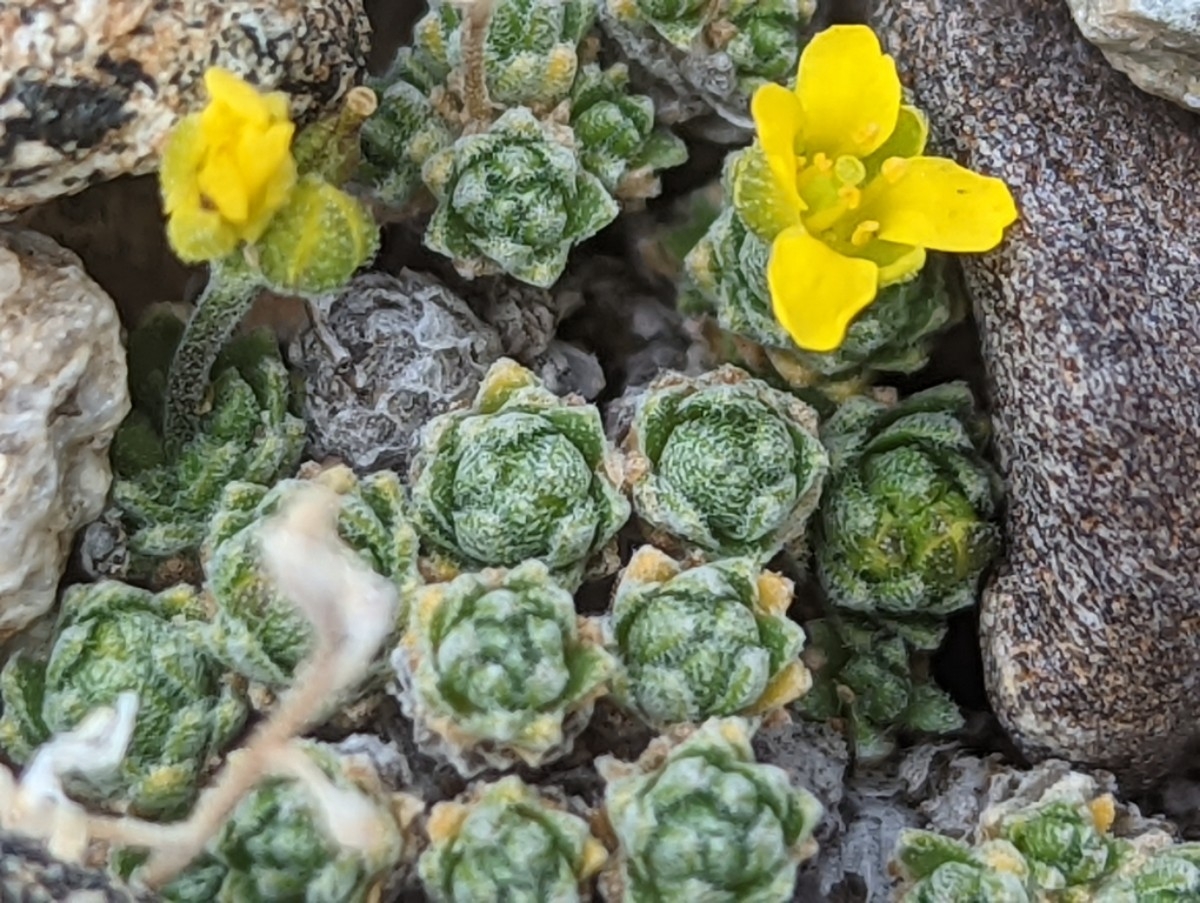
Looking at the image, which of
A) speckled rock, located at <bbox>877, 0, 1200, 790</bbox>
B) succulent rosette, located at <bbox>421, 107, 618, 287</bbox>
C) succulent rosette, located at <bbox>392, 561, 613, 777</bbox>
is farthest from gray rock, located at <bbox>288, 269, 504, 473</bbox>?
speckled rock, located at <bbox>877, 0, 1200, 790</bbox>

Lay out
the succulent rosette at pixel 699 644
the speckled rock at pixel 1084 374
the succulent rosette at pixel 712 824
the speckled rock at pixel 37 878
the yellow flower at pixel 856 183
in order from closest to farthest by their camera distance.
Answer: the speckled rock at pixel 37 878
the succulent rosette at pixel 712 824
the succulent rosette at pixel 699 644
the yellow flower at pixel 856 183
the speckled rock at pixel 1084 374

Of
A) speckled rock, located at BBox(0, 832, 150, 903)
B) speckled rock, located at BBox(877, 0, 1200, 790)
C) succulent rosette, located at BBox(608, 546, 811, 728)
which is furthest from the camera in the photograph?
speckled rock, located at BBox(877, 0, 1200, 790)

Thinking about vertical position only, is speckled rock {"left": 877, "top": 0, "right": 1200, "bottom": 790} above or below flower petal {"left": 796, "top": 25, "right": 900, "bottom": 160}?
below

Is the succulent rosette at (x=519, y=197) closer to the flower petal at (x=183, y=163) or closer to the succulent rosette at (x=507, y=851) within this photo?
the flower petal at (x=183, y=163)

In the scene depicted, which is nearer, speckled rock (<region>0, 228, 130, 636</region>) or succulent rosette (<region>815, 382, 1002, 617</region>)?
speckled rock (<region>0, 228, 130, 636</region>)

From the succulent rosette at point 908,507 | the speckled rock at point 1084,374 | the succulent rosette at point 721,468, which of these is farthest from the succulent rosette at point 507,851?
the speckled rock at point 1084,374

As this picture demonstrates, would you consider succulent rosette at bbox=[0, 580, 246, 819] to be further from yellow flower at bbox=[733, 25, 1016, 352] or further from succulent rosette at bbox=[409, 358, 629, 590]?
yellow flower at bbox=[733, 25, 1016, 352]
